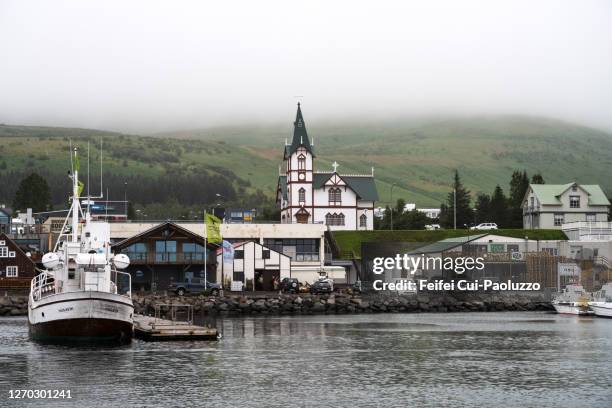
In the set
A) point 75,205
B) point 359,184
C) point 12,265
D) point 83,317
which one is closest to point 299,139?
point 359,184

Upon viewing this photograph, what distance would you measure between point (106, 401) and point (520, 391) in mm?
18378

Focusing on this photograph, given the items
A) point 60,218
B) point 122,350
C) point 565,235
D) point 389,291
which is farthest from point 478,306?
point 60,218

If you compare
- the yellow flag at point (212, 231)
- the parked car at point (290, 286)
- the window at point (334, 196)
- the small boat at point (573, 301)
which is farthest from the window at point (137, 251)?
the window at point (334, 196)

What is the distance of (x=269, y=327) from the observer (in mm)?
81438

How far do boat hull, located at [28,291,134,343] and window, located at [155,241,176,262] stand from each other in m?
54.6

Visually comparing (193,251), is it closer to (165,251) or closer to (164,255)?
(165,251)

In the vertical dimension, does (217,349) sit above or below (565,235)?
below

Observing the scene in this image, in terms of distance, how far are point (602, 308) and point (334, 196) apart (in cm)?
6831

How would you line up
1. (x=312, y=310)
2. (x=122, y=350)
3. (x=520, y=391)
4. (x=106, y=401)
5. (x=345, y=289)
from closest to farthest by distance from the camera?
(x=106, y=401), (x=520, y=391), (x=122, y=350), (x=312, y=310), (x=345, y=289)

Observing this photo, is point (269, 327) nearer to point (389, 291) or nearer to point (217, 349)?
point (217, 349)

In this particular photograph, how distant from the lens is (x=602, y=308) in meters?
98.3

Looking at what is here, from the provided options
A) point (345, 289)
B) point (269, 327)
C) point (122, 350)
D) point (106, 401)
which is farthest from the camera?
point (345, 289)

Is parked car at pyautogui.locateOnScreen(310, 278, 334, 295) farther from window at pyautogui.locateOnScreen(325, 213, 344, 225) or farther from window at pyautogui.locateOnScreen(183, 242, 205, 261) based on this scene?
window at pyautogui.locateOnScreen(325, 213, 344, 225)

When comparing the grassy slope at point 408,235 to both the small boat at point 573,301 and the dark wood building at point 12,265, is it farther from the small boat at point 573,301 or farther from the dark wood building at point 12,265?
the dark wood building at point 12,265
